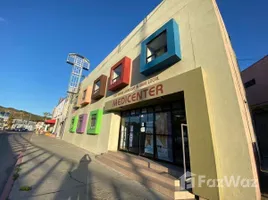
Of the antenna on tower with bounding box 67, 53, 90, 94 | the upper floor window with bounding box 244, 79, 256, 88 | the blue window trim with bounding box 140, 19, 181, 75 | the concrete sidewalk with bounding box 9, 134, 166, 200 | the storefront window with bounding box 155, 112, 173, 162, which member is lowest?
the concrete sidewalk with bounding box 9, 134, 166, 200

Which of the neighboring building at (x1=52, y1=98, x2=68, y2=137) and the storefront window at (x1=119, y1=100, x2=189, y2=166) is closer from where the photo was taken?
the storefront window at (x1=119, y1=100, x2=189, y2=166)

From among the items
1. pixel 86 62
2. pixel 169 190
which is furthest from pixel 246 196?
pixel 86 62

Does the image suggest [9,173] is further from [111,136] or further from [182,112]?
[182,112]

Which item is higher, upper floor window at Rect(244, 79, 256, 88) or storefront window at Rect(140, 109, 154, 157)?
upper floor window at Rect(244, 79, 256, 88)

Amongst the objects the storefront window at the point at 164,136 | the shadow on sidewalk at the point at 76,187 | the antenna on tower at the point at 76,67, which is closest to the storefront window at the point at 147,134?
the storefront window at the point at 164,136

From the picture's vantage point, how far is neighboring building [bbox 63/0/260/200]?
308 cm

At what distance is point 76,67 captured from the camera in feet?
Result: 64.2

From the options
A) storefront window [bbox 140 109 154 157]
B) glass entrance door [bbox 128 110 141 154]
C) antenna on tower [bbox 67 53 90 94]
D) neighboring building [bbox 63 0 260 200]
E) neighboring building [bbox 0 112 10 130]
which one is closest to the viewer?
neighboring building [bbox 63 0 260 200]

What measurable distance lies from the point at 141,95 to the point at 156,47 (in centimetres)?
277

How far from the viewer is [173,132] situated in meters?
5.16

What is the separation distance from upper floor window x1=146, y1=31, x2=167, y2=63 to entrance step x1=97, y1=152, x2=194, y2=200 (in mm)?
4769

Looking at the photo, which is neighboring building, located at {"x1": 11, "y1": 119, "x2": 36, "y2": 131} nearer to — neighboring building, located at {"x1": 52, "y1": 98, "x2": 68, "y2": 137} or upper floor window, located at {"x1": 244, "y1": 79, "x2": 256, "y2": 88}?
neighboring building, located at {"x1": 52, "y1": 98, "x2": 68, "y2": 137}

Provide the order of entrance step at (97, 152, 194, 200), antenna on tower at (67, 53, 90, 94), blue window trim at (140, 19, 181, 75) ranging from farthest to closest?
Result: 1. antenna on tower at (67, 53, 90, 94)
2. blue window trim at (140, 19, 181, 75)
3. entrance step at (97, 152, 194, 200)

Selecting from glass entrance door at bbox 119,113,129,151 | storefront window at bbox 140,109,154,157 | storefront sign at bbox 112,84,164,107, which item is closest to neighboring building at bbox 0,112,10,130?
glass entrance door at bbox 119,113,129,151
